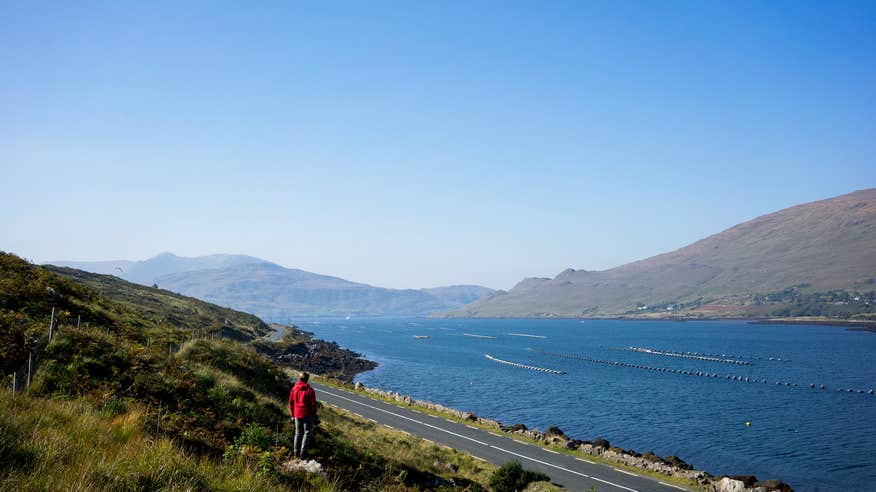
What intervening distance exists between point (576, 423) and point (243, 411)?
37544 millimetres

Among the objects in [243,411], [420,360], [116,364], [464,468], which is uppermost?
[116,364]

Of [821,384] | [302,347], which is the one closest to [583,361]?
[821,384]

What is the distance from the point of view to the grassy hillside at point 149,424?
271 inches

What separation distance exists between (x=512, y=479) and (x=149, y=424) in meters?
15.0

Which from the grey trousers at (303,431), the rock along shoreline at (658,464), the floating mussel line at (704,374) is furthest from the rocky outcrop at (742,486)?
the floating mussel line at (704,374)

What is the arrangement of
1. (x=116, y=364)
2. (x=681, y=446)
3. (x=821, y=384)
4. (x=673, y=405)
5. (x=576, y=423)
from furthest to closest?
(x=821, y=384) < (x=673, y=405) < (x=576, y=423) < (x=681, y=446) < (x=116, y=364)

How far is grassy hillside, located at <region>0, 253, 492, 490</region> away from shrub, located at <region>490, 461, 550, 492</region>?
1279 millimetres

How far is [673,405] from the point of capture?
5809cm

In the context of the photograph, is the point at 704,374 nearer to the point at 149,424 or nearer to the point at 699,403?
the point at 699,403

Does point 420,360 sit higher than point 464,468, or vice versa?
point 464,468

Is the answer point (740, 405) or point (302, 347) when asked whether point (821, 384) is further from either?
point (302, 347)

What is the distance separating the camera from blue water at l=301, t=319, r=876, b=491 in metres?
37.7

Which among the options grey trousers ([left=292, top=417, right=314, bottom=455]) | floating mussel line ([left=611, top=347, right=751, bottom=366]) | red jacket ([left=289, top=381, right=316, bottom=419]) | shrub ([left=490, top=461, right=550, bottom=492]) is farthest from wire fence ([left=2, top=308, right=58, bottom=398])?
floating mussel line ([left=611, top=347, right=751, bottom=366])

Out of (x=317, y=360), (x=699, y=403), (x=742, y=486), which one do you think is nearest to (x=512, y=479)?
(x=742, y=486)
